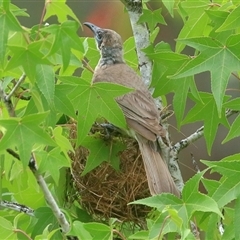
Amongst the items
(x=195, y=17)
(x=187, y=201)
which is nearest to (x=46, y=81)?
(x=187, y=201)

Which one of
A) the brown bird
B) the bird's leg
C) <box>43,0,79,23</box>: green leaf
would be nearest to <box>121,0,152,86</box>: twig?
the brown bird

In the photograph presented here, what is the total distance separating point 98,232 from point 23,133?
429 millimetres

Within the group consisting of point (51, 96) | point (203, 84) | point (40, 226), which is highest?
point (51, 96)

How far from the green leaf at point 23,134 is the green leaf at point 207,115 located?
0.87 meters

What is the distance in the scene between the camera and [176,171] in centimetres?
332

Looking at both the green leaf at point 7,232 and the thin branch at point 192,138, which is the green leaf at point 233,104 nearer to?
the thin branch at point 192,138

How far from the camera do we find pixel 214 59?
270 cm

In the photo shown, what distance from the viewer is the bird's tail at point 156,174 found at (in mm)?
3141

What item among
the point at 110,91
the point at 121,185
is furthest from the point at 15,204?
the point at 110,91

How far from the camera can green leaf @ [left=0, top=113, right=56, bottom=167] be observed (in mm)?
2496

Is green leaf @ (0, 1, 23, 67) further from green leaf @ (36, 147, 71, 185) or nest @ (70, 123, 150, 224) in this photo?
nest @ (70, 123, 150, 224)

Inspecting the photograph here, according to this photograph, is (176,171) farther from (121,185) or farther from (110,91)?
(110,91)

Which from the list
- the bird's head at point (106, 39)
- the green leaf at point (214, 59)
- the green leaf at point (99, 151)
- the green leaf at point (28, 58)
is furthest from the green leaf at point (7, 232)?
the bird's head at point (106, 39)

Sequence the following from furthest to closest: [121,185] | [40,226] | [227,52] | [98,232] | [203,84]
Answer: [203,84], [121,185], [40,226], [227,52], [98,232]
